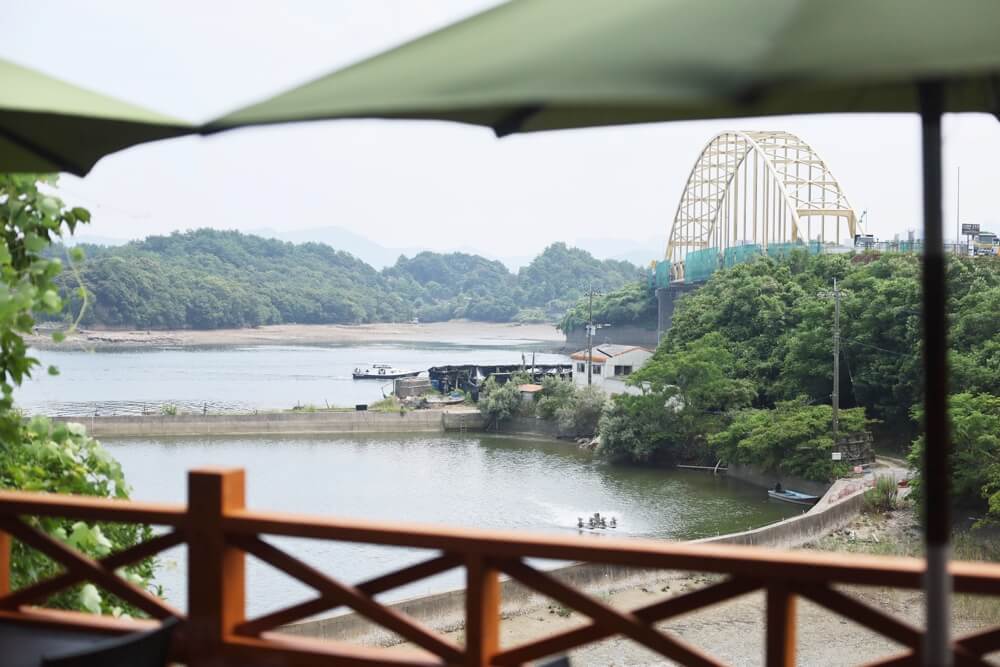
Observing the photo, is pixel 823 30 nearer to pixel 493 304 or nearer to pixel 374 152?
pixel 493 304

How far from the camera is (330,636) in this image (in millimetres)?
12906

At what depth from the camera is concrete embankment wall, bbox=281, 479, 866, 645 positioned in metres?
13.0

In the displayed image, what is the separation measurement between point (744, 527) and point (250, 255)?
69776mm

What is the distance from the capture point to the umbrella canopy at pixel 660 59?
873mm

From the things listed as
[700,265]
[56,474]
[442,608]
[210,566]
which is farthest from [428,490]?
[210,566]

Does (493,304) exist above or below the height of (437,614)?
above

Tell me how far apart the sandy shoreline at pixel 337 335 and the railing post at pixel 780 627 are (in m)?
68.7

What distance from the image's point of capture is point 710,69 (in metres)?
0.91

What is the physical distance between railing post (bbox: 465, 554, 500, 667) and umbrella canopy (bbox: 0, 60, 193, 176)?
34.4 inches

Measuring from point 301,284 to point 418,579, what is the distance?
277 ft

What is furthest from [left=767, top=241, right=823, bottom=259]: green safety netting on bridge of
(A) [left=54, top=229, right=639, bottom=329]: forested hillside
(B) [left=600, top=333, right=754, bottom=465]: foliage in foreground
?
(A) [left=54, top=229, right=639, bottom=329]: forested hillside

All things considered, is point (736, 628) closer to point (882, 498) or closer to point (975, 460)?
point (975, 460)

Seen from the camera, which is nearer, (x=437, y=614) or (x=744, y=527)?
(x=437, y=614)

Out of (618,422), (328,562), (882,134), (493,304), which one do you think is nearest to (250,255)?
(493,304)
